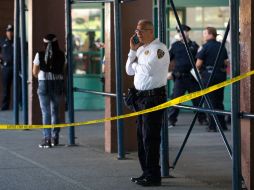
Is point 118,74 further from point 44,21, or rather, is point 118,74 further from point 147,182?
point 44,21

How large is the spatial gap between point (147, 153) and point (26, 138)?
5599 mm

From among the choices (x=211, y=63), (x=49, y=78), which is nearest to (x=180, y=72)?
(x=211, y=63)

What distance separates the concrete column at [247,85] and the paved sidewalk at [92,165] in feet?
3.17

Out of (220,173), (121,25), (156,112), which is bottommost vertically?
(220,173)

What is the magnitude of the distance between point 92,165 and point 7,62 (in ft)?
31.4

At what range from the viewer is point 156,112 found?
9.61m

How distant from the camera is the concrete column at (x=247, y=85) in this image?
865 centimetres

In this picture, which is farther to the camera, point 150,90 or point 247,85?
point 150,90

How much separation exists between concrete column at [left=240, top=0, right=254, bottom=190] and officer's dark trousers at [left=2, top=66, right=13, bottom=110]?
40.6ft

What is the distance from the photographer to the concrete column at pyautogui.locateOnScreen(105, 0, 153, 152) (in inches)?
504

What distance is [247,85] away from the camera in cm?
880

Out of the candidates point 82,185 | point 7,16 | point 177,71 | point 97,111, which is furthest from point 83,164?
point 7,16

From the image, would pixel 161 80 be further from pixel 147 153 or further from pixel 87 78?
pixel 87 78

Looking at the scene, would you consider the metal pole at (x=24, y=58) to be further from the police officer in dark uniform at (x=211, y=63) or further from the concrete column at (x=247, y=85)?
the concrete column at (x=247, y=85)
